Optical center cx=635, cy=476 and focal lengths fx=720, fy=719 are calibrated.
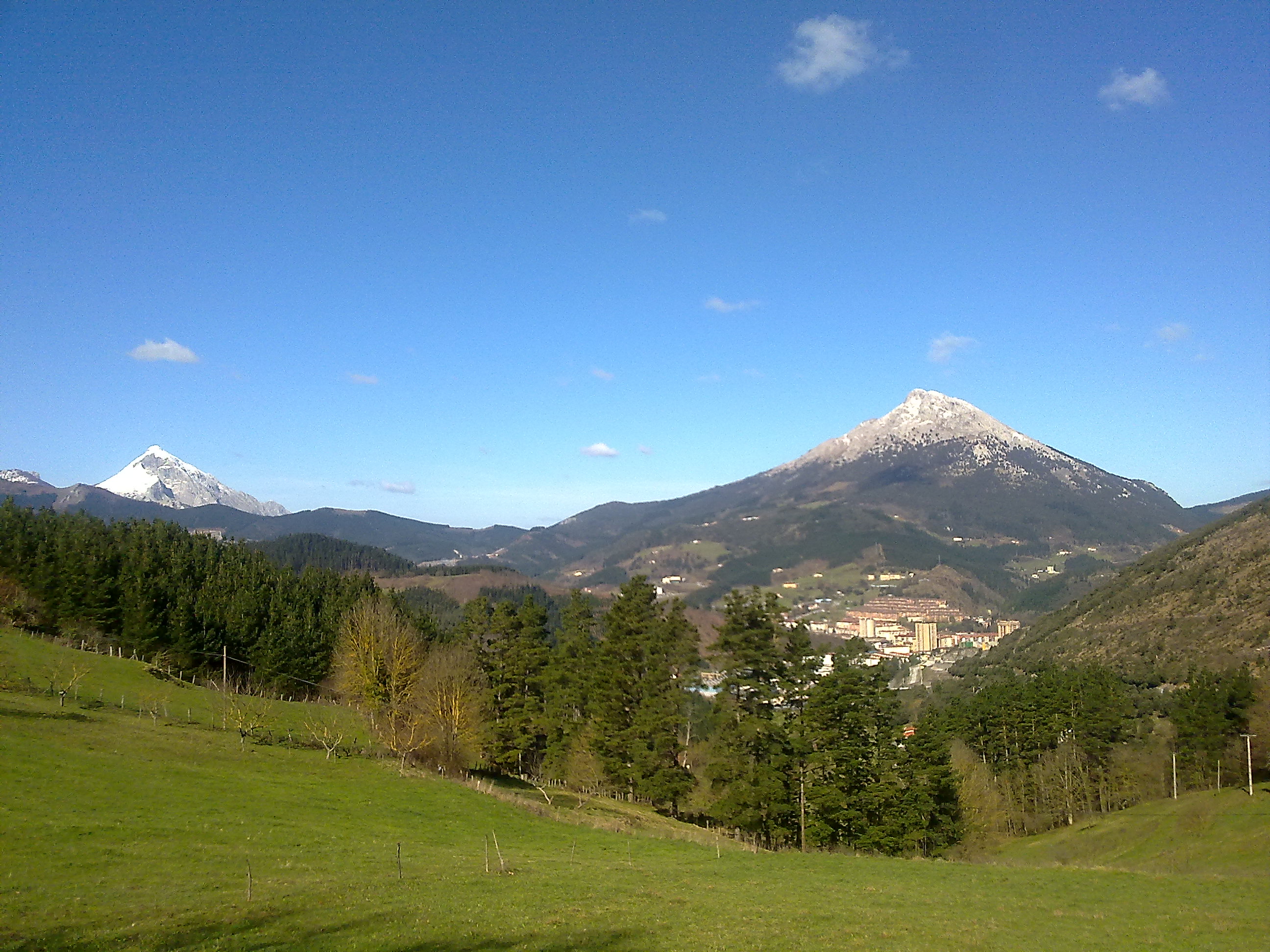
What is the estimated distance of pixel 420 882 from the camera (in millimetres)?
19609

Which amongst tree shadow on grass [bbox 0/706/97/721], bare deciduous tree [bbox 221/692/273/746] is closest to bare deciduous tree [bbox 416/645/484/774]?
bare deciduous tree [bbox 221/692/273/746]

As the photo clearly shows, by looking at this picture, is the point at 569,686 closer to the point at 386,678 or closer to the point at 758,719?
the point at 386,678

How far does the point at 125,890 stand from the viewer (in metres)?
16.5

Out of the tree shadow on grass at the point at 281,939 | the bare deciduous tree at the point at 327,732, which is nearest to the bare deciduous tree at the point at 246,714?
the bare deciduous tree at the point at 327,732

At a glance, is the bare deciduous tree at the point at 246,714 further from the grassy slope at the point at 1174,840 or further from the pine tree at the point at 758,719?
the grassy slope at the point at 1174,840

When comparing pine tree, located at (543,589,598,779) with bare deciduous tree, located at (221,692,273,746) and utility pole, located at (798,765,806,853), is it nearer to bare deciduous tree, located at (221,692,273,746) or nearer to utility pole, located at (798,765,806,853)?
utility pole, located at (798,765,806,853)

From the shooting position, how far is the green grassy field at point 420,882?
48.5 feet

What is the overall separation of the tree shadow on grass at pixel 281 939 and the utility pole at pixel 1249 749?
47748mm

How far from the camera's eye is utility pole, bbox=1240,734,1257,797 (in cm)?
4394

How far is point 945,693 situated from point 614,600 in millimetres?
85632

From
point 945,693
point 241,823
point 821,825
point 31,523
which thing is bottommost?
point 945,693

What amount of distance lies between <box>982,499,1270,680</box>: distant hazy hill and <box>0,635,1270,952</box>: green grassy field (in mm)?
81169

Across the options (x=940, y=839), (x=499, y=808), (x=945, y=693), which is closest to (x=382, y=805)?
(x=499, y=808)

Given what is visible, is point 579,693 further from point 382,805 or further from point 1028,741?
point 1028,741
